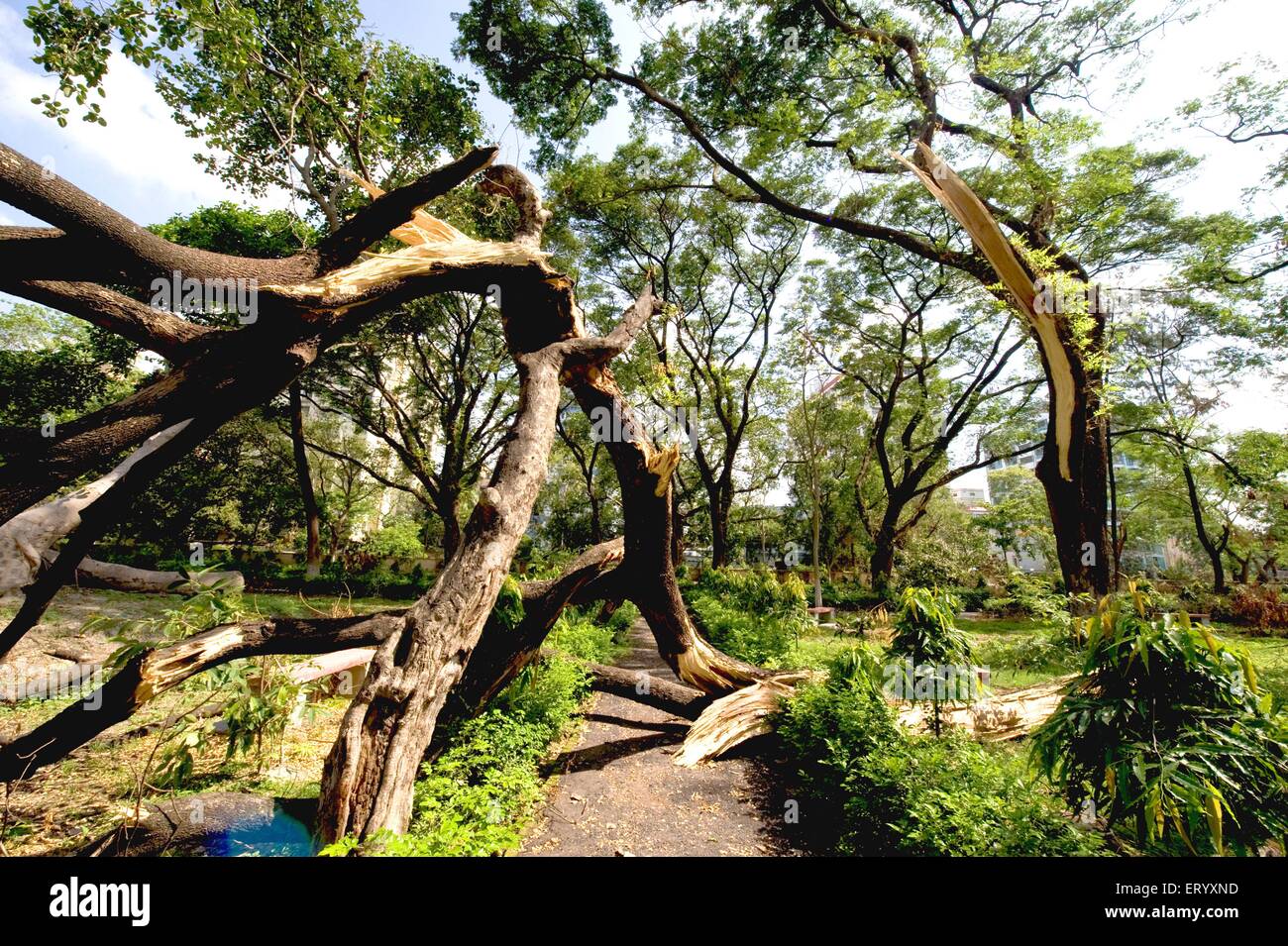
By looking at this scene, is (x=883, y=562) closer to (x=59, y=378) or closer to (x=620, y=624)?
(x=620, y=624)

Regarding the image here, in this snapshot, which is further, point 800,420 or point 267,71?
point 800,420

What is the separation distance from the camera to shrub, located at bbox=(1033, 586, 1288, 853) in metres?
2.08

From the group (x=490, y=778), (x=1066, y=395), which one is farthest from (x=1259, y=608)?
(x=490, y=778)

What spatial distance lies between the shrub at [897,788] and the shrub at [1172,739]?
16.2 inches

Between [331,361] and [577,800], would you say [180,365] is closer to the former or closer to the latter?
[577,800]

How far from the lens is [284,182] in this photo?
8453 mm

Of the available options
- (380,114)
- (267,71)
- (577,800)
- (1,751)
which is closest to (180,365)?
(1,751)

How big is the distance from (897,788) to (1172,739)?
1831 millimetres

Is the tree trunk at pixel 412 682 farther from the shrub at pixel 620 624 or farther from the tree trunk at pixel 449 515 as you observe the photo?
the tree trunk at pixel 449 515

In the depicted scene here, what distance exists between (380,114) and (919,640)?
28.5 feet

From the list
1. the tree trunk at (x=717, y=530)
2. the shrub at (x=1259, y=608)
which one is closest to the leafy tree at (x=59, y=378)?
the tree trunk at (x=717, y=530)

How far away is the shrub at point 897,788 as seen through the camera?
2.77 meters

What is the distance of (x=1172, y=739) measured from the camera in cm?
225
